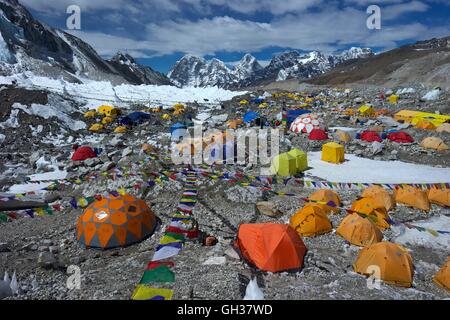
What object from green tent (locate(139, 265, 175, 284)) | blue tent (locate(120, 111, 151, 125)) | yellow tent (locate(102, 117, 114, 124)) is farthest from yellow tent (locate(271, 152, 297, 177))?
yellow tent (locate(102, 117, 114, 124))

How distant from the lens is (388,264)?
7094mm

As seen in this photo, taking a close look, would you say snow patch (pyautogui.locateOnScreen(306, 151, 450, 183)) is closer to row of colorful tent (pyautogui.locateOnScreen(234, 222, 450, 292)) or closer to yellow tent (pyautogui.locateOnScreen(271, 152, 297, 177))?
yellow tent (pyautogui.locateOnScreen(271, 152, 297, 177))

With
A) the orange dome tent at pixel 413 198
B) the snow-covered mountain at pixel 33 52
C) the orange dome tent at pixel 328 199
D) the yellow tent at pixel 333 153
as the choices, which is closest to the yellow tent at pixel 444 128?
the yellow tent at pixel 333 153

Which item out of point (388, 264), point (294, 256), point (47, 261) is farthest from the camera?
point (47, 261)

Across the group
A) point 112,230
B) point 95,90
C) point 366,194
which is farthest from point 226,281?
point 95,90

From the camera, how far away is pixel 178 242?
8.79 meters

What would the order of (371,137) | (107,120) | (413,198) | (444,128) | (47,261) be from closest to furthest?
(47,261), (413,198), (371,137), (444,128), (107,120)

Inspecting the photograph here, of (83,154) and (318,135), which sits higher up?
(318,135)

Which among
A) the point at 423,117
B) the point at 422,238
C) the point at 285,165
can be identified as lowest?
the point at 422,238

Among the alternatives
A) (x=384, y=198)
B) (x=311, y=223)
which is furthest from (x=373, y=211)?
(x=311, y=223)

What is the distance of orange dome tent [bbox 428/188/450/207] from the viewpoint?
37.4 feet

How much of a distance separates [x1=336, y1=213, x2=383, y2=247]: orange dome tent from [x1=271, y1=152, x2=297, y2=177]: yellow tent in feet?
17.6

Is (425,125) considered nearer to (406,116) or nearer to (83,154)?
(406,116)

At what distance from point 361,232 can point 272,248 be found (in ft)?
9.84
